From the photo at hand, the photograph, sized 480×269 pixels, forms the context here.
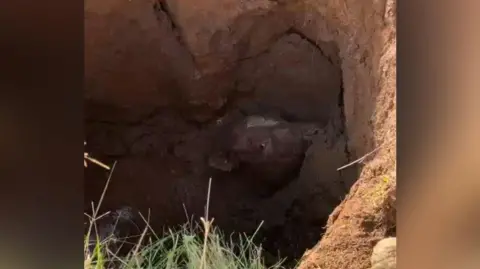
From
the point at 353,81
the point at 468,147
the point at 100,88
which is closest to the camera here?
the point at 468,147

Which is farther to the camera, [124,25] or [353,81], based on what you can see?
[124,25]

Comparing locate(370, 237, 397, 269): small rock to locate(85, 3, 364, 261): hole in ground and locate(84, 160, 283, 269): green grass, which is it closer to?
locate(84, 160, 283, 269): green grass

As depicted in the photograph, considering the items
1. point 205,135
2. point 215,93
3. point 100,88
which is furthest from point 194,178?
point 100,88

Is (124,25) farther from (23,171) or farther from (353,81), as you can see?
(23,171)

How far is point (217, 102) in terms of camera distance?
2791mm

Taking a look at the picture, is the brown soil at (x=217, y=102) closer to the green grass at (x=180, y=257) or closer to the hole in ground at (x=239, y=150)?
the hole in ground at (x=239, y=150)

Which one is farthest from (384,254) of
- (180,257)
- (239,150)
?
(239,150)

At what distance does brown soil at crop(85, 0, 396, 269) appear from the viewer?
251 centimetres

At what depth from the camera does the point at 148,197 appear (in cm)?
284

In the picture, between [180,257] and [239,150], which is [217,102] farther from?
[180,257]

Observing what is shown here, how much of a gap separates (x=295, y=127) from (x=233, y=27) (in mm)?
543

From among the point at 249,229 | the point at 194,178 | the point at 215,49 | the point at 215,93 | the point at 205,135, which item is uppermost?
the point at 215,49

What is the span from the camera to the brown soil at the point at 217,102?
2506 mm

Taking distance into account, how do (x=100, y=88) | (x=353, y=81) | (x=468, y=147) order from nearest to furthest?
1. (x=468, y=147)
2. (x=353, y=81)
3. (x=100, y=88)
